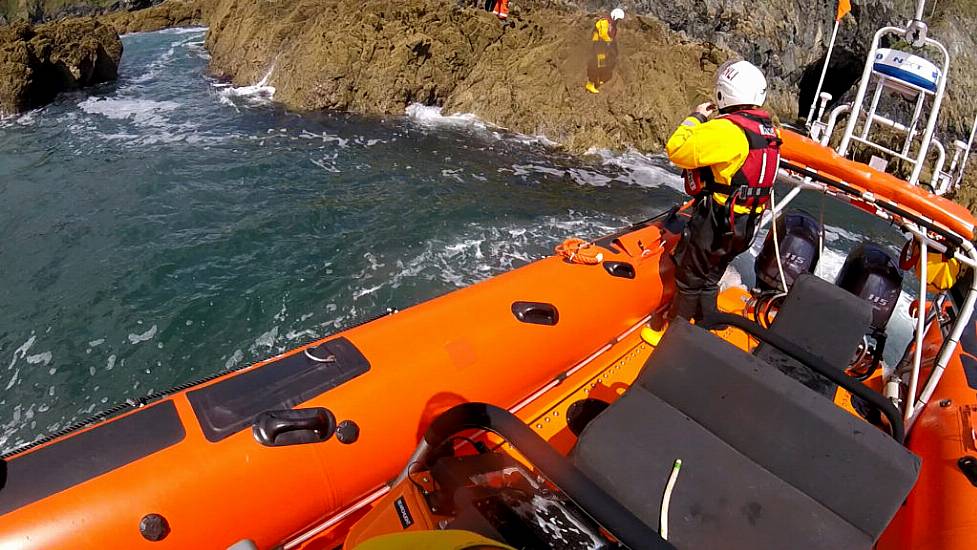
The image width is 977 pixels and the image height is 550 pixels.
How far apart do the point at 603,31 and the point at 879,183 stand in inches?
313

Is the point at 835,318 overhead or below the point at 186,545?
overhead

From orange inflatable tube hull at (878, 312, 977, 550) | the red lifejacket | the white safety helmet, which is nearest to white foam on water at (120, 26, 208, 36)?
the white safety helmet

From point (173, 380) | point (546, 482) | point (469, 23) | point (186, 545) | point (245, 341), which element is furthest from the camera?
point (469, 23)

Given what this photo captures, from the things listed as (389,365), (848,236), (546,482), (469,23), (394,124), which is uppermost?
(469,23)

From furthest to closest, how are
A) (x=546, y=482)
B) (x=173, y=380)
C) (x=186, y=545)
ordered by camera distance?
1. (x=173, y=380)
2. (x=186, y=545)
3. (x=546, y=482)

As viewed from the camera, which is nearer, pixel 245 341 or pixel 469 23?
pixel 245 341

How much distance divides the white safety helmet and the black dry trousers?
466 millimetres

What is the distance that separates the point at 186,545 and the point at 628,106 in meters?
9.32

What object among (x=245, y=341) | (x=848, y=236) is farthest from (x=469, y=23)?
(x=245, y=341)

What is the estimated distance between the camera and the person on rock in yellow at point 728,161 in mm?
2495

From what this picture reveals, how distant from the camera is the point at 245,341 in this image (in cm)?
422

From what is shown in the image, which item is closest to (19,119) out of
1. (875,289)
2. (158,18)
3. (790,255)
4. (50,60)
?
(50,60)

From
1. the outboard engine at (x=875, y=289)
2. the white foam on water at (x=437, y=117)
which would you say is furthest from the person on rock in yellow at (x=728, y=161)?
the white foam on water at (x=437, y=117)

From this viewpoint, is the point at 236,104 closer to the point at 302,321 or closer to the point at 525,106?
the point at 525,106
